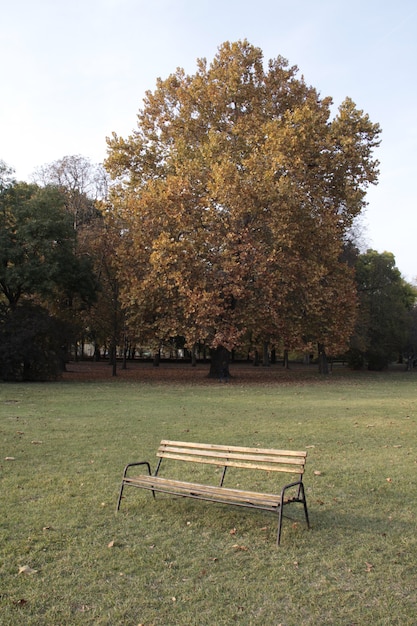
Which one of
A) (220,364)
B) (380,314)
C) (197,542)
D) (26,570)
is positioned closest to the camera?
(26,570)

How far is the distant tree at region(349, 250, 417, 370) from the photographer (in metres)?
45.7

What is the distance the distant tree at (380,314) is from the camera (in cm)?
4572

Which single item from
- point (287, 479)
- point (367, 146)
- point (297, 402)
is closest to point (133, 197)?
point (367, 146)

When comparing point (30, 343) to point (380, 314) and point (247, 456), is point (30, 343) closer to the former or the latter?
point (247, 456)

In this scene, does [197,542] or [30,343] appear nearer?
[197,542]

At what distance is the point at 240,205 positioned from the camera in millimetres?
26391

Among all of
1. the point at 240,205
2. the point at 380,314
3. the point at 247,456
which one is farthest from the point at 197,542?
the point at 380,314

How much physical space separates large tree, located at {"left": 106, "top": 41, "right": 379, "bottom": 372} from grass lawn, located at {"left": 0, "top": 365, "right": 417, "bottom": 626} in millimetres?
15320

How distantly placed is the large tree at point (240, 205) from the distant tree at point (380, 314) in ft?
51.3

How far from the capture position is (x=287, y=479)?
788cm

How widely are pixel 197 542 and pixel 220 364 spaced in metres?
25.6

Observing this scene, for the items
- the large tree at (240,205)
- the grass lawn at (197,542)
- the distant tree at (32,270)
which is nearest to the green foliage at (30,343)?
the distant tree at (32,270)

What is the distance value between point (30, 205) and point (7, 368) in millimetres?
8290

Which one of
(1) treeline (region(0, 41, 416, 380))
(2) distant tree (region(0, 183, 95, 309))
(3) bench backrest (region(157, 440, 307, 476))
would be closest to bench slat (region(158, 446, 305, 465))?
(3) bench backrest (region(157, 440, 307, 476))
